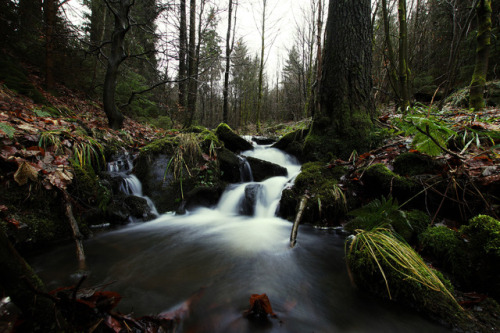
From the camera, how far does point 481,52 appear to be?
5.51 meters

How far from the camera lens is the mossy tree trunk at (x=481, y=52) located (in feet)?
16.9

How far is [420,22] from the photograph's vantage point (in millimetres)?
12000

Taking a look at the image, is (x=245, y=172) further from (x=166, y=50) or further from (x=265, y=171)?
(x=166, y=50)

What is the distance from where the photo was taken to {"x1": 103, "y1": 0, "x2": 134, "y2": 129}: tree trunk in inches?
225

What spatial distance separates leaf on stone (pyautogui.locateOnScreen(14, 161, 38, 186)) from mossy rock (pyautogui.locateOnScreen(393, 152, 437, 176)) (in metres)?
4.85

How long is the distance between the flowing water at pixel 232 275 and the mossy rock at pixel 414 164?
1.40 meters

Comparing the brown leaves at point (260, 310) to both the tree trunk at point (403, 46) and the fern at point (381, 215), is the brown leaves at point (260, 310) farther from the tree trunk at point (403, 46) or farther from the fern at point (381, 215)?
the tree trunk at point (403, 46)

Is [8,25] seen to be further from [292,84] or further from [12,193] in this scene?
[292,84]

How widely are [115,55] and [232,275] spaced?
261 inches

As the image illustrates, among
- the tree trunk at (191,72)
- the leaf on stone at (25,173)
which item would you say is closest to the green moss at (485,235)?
the leaf on stone at (25,173)

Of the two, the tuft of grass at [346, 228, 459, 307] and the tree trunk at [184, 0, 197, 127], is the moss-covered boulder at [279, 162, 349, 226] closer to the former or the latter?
the tuft of grass at [346, 228, 459, 307]

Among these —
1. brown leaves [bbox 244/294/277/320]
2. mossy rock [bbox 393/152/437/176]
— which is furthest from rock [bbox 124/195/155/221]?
mossy rock [bbox 393/152/437/176]

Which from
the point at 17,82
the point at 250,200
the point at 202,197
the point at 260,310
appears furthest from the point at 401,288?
the point at 17,82

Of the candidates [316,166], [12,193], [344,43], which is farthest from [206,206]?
[344,43]
